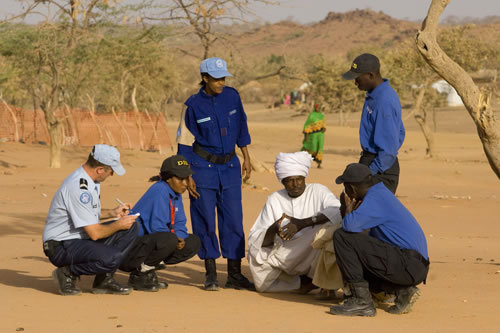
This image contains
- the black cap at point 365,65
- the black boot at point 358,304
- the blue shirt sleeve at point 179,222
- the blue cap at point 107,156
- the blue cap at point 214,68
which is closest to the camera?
the black boot at point 358,304

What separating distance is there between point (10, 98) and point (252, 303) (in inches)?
1501

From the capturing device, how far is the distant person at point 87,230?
6.45 metres

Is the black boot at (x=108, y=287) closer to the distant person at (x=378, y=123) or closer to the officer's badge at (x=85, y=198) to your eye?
the officer's badge at (x=85, y=198)

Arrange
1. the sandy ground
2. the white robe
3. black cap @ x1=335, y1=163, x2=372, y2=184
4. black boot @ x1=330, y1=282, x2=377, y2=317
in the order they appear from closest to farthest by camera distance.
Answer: the sandy ground
black boot @ x1=330, y1=282, x2=377, y2=317
black cap @ x1=335, y1=163, x2=372, y2=184
the white robe

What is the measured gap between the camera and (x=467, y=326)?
5.60m

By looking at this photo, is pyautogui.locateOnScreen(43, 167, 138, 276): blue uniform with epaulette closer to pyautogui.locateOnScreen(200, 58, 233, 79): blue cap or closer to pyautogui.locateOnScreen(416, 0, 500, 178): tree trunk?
pyautogui.locateOnScreen(200, 58, 233, 79): blue cap

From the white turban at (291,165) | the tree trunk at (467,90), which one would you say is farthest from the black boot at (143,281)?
the tree trunk at (467,90)

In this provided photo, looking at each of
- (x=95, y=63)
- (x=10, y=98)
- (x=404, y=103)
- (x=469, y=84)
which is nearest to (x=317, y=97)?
(x=404, y=103)

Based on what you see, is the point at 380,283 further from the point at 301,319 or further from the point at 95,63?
the point at 95,63

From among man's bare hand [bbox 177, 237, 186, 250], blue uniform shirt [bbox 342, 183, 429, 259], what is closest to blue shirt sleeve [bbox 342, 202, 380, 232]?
blue uniform shirt [bbox 342, 183, 429, 259]

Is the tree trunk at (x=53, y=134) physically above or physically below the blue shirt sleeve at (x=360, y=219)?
below

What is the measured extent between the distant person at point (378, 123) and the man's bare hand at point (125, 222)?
1880 millimetres

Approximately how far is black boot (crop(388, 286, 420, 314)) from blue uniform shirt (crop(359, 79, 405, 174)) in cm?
108

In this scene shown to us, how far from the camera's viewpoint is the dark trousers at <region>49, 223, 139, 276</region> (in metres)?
6.53
